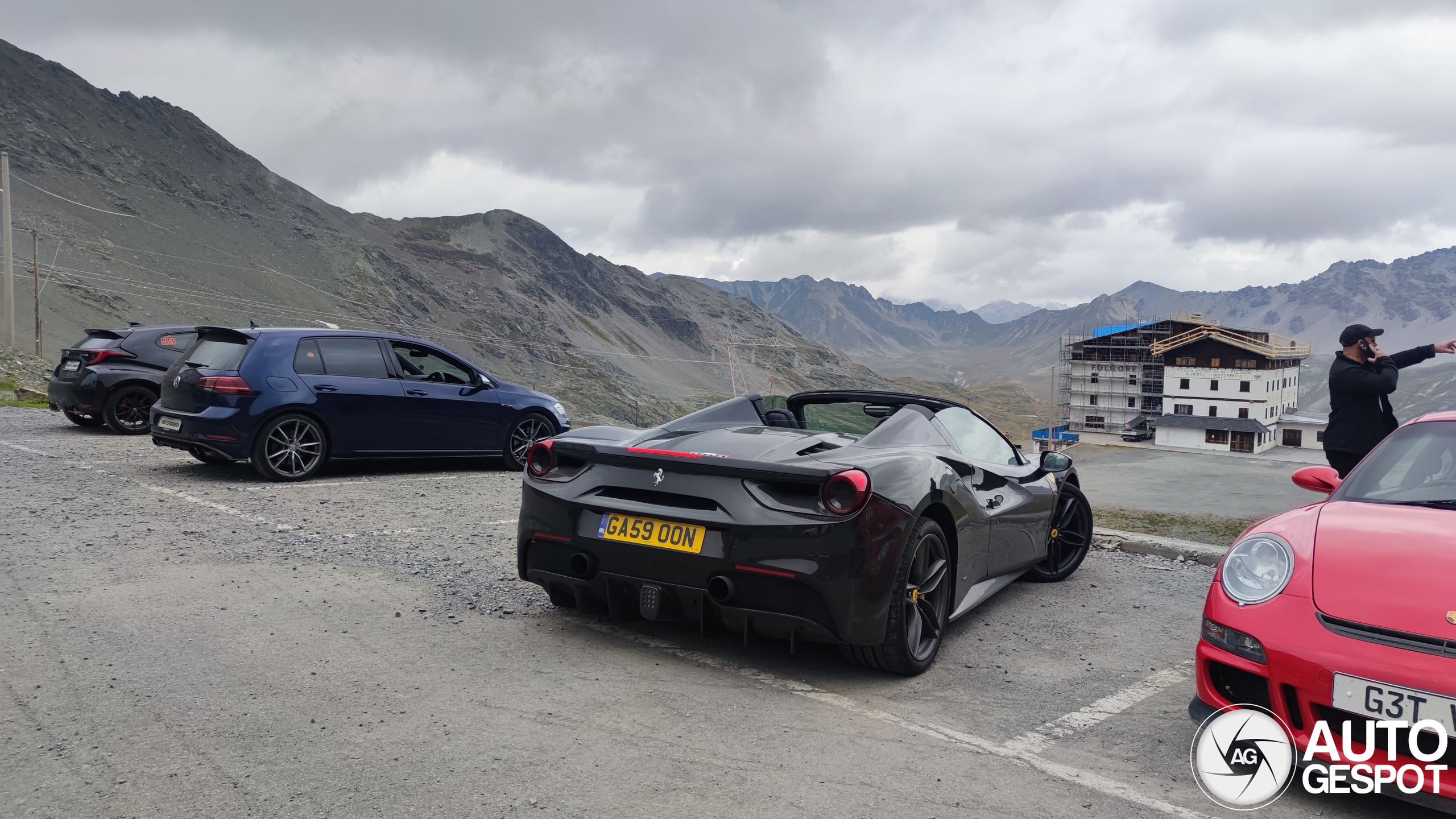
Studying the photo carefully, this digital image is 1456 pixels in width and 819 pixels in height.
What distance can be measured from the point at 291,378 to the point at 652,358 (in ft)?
459

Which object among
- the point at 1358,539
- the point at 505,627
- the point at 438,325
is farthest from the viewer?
the point at 438,325

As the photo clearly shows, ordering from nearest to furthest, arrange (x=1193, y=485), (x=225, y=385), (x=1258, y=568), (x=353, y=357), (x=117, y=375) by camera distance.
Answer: (x=1258, y=568) < (x=225, y=385) < (x=353, y=357) < (x=117, y=375) < (x=1193, y=485)

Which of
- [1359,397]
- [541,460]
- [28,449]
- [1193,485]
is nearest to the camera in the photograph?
[541,460]

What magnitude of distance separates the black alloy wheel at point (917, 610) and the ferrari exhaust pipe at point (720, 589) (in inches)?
23.1

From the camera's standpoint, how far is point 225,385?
8.41 m

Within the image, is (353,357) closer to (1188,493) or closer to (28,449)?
(28,449)

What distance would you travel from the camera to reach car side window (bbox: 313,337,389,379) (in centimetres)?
909

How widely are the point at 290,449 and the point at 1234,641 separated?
27.0ft

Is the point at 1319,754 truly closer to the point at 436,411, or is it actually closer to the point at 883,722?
the point at 883,722

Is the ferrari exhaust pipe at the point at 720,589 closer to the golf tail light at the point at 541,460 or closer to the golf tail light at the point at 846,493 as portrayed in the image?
the golf tail light at the point at 846,493

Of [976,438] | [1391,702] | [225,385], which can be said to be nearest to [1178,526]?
[976,438]

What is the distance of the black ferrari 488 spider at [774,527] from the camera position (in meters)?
3.76

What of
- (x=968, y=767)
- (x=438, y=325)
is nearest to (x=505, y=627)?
(x=968, y=767)

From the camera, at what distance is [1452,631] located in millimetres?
2762
